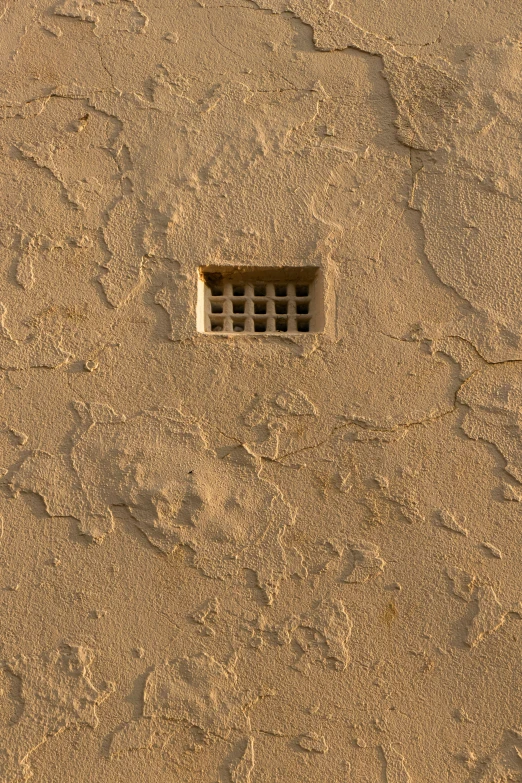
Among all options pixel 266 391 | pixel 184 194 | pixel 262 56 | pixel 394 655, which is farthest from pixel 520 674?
pixel 262 56

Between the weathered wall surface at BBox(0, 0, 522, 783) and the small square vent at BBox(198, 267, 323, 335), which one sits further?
the small square vent at BBox(198, 267, 323, 335)

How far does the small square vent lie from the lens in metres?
1.84

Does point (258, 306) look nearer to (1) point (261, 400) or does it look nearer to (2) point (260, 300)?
(2) point (260, 300)

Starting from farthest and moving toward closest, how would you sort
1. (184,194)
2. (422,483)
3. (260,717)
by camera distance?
1. (184,194)
2. (422,483)
3. (260,717)

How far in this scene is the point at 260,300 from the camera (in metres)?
1.88

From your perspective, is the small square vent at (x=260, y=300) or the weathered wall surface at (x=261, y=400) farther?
the small square vent at (x=260, y=300)

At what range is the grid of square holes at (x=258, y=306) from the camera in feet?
6.09

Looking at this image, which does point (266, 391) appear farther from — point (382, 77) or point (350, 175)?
point (382, 77)

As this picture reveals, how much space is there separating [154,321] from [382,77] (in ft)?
2.67

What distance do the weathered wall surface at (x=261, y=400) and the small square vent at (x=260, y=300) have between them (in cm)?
5

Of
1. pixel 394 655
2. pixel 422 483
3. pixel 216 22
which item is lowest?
pixel 394 655

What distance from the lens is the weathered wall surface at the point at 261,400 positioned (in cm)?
163

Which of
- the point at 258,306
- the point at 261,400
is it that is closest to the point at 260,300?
the point at 258,306

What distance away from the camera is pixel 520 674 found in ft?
5.41
